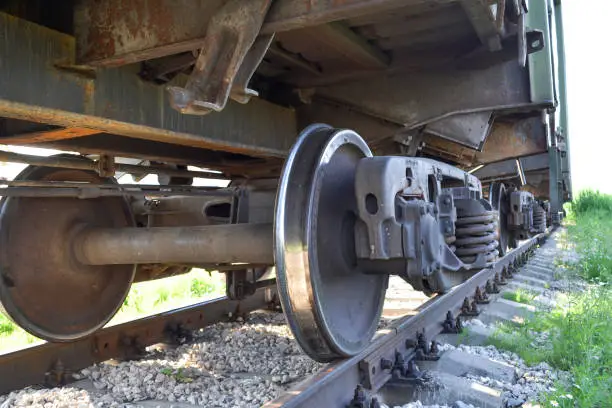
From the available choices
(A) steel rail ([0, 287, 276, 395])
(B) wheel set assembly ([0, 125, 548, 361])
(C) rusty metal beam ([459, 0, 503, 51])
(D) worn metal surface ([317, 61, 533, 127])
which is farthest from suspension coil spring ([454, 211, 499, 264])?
(A) steel rail ([0, 287, 276, 395])

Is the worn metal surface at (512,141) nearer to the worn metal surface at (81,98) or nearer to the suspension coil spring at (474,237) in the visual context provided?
the suspension coil spring at (474,237)

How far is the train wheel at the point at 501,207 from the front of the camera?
223 inches

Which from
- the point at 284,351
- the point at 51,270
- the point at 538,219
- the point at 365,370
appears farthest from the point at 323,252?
the point at 538,219

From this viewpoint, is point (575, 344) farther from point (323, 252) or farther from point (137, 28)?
point (137, 28)

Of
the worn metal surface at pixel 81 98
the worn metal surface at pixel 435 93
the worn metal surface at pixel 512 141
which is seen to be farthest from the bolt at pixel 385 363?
the worn metal surface at pixel 512 141

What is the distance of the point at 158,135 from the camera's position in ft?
7.47

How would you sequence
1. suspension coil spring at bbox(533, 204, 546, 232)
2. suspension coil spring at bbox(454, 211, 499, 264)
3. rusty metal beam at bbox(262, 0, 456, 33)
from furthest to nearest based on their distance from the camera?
suspension coil spring at bbox(533, 204, 546, 232), suspension coil spring at bbox(454, 211, 499, 264), rusty metal beam at bbox(262, 0, 456, 33)

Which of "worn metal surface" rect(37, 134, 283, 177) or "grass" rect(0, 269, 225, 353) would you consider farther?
"grass" rect(0, 269, 225, 353)

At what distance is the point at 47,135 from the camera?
214cm

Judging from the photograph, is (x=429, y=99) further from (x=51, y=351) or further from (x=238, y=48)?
(x=51, y=351)

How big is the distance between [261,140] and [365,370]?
1332 millimetres

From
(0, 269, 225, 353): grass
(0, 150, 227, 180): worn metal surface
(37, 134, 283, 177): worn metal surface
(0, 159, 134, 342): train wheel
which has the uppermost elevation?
(37, 134, 283, 177): worn metal surface

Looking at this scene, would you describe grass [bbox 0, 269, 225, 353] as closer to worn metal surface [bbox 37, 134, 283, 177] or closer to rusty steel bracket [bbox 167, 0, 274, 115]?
worn metal surface [bbox 37, 134, 283, 177]

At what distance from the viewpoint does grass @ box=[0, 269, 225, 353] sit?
4.27 metres
